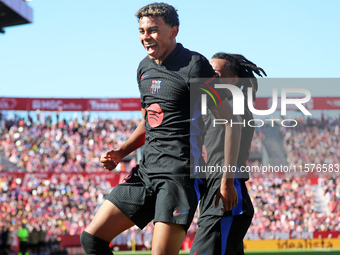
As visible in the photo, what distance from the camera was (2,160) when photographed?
32.9 meters

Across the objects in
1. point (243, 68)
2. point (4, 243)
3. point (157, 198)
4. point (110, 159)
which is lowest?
point (4, 243)

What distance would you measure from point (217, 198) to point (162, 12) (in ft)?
4.95

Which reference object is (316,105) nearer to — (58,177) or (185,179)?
(58,177)

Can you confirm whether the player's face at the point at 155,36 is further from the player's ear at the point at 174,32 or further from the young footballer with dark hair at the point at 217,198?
the young footballer with dark hair at the point at 217,198

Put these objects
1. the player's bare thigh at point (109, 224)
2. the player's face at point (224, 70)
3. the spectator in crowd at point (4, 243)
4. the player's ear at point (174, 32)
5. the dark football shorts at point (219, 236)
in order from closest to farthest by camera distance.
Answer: the player's bare thigh at point (109, 224) → the player's ear at point (174, 32) → the dark football shorts at point (219, 236) → the player's face at point (224, 70) → the spectator in crowd at point (4, 243)

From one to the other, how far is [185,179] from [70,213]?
2543 centimetres

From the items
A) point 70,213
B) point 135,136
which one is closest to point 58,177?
point 70,213

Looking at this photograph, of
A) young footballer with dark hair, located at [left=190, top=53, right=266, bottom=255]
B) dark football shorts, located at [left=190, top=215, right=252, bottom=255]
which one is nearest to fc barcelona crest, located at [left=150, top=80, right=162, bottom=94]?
young footballer with dark hair, located at [left=190, top=53, right=266, bottom=255]

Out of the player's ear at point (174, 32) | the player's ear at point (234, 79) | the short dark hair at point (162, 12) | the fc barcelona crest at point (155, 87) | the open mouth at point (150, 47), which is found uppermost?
the short dark hair at point (162, 12)

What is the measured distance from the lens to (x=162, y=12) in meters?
4.08

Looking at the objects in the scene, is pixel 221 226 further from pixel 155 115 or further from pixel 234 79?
pixel 234 79

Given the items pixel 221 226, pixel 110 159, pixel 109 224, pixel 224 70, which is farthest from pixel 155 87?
pixel 221 226

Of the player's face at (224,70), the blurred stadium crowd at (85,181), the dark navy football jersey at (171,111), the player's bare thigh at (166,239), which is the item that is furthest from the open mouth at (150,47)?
the blurred stadium crowd at (85,181)

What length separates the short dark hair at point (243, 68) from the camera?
4.90 m
